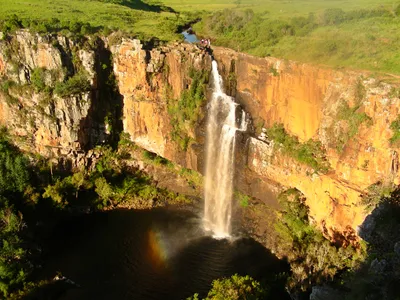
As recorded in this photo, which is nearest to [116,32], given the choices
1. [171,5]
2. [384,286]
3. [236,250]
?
[236,250]

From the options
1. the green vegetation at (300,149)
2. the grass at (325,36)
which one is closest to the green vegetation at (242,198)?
the green vegetation at (300,149)

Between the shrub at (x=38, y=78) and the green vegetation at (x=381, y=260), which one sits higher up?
the shrub at (x=38, y=78)

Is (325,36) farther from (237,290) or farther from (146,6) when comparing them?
(146,6)

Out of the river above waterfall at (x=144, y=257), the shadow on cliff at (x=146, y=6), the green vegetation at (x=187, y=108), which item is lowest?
the river above waterfall at (x=144, y=257)

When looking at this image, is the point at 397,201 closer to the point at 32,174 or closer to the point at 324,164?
the point at 324,164

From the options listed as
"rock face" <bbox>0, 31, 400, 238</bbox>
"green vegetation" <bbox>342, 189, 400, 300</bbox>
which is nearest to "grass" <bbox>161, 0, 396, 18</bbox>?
"rock face" <bbox>0, 31, 400, 238</bbox>

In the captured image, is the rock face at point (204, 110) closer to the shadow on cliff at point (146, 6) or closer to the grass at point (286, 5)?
the grass at point (286, 5)

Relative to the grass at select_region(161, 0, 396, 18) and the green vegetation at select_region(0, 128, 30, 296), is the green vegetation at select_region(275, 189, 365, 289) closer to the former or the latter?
the grass at select_region(161, 0, 396, 18)
